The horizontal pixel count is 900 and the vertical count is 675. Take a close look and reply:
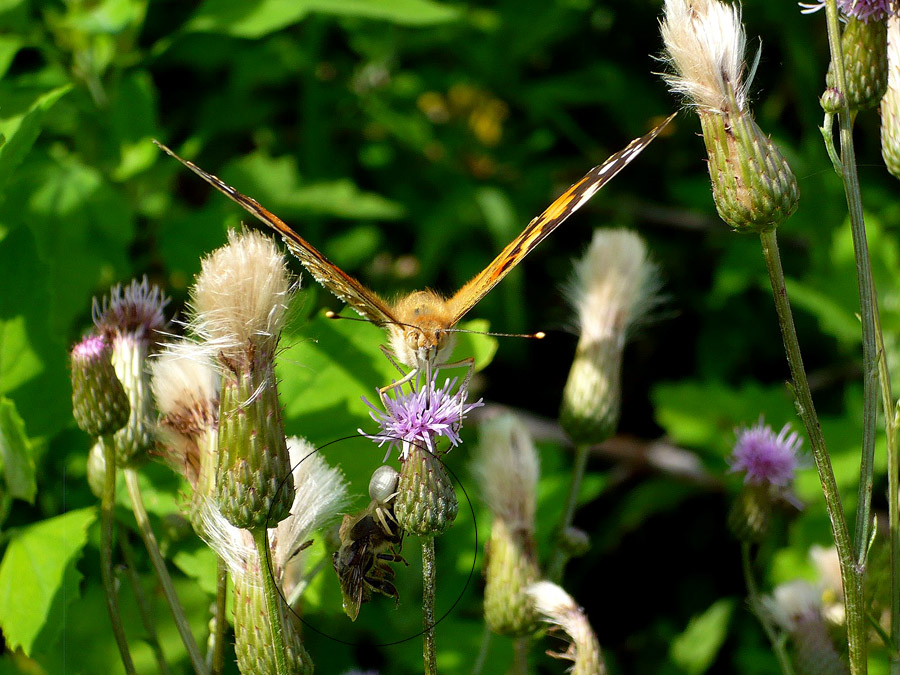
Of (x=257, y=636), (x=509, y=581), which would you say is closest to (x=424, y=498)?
(x=257, y=636)

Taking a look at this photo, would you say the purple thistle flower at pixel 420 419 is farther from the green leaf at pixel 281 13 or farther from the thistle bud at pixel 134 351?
the green leaf at pixel 281 13

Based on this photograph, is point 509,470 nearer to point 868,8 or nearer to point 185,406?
point 185,406

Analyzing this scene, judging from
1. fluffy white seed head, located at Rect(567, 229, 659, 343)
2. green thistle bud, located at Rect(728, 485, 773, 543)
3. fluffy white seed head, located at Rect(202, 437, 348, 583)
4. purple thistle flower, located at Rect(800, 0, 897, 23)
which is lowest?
fluffy white seed head, located at Rect(202, 437, 348, 583)

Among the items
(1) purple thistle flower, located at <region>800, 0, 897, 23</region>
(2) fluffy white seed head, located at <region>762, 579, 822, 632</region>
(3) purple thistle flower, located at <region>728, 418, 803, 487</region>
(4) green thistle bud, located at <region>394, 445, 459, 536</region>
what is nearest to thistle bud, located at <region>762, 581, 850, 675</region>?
(2) fluffy white seed head, located at <region>762, 579, 822, 632</region>

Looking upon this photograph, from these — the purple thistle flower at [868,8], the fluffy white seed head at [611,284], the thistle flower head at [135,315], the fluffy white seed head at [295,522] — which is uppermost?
the purple thistle flower at [868,8]

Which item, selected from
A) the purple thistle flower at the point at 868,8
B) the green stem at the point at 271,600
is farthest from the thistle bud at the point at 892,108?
the green stem at the point at 271,600

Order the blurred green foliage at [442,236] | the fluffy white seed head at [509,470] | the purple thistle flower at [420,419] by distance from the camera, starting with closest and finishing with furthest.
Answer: the purple thistle flower at [420,419] → the fluffy white seed head at [509,470] → the blurred green foliage at [442,236]

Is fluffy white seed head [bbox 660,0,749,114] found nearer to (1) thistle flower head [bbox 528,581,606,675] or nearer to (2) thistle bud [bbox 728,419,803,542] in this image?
(2) thistle bud [bbox 728,419,803,542]
